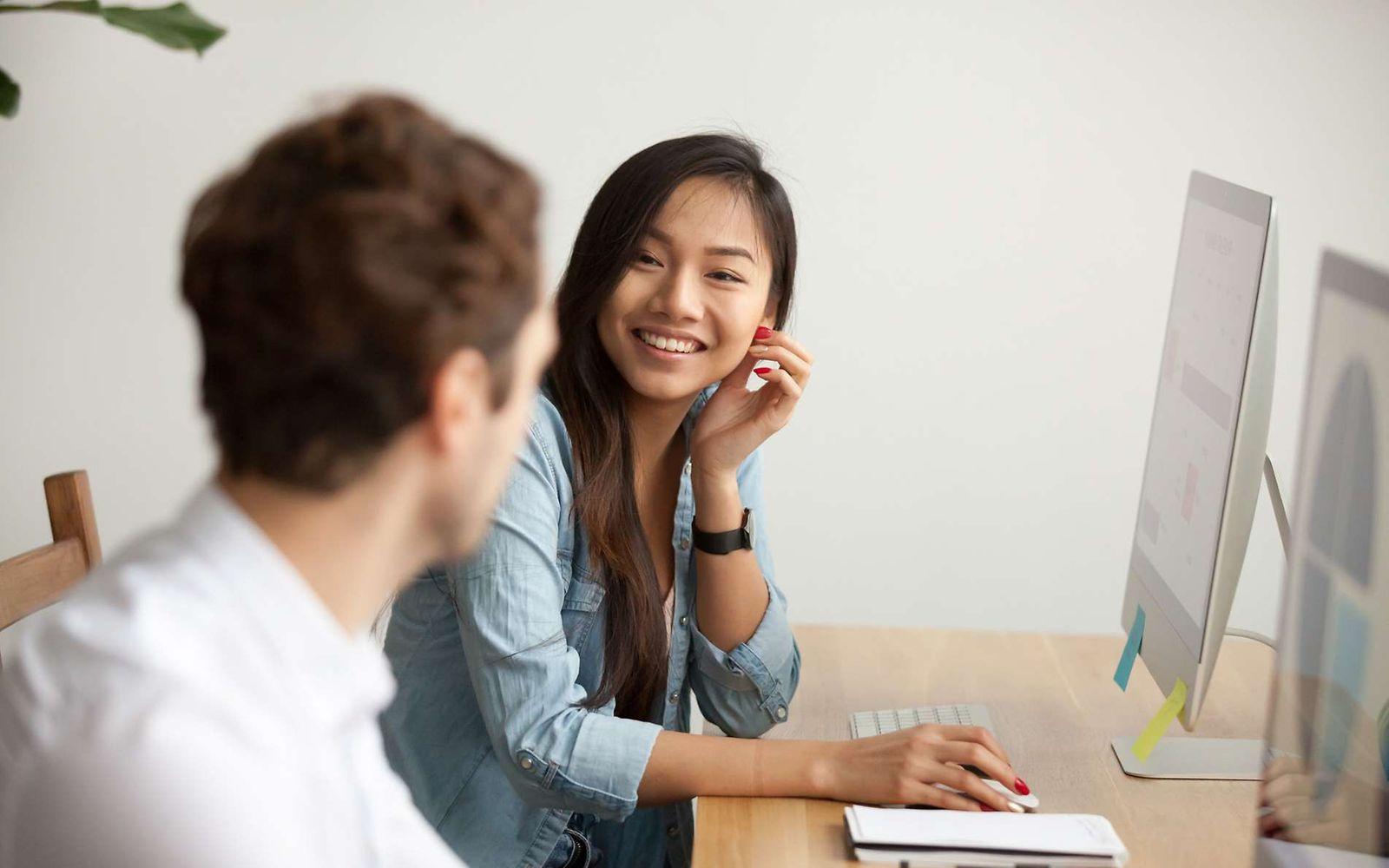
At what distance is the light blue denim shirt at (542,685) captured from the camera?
4.51 ft

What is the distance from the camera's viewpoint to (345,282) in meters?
0.69

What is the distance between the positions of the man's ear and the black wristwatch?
3.02 feet

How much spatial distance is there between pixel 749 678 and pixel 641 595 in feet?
0.51

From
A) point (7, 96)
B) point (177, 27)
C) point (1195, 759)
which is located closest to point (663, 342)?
point (1195, 759)

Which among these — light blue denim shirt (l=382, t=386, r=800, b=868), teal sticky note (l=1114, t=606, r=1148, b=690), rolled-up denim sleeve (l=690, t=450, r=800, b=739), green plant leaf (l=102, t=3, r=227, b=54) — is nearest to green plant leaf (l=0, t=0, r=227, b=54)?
green plant leaf (l=102, t=3, r=227, b=54)

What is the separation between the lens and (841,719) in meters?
1.64

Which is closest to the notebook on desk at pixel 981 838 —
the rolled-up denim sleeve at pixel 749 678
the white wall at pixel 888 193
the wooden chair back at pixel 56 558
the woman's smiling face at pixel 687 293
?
the rolled-up denim sleeve at pixel 749 678

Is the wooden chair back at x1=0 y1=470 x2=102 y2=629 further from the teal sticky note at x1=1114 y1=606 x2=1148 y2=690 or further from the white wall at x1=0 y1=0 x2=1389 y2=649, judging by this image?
the white wall at x1=0 y1=0 x2=1389 y2=649

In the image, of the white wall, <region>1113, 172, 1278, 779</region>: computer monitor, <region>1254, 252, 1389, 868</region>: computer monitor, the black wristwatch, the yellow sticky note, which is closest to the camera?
<region>1254, 252, 1389, 868</region>: computer monitor

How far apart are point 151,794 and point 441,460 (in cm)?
22

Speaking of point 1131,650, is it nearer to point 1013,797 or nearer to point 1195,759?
point 1195,759

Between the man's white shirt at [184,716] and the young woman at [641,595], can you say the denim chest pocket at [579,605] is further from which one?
the man's white shirt at [184,716]

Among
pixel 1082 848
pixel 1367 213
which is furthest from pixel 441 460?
pixel 1367 213

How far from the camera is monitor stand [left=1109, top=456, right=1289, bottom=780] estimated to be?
1492 mm
